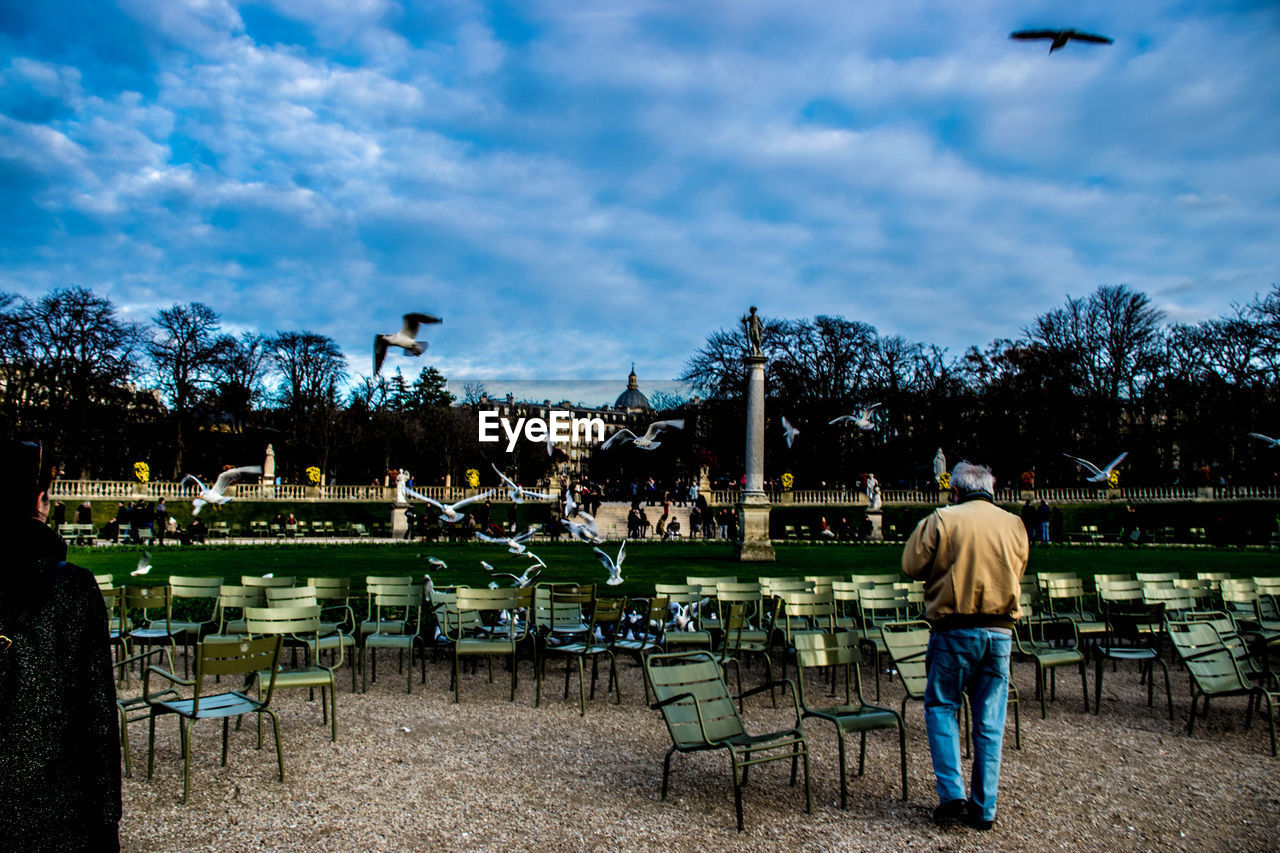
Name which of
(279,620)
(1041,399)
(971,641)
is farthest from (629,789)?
(1041,399)

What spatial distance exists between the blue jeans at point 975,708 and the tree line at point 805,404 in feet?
135

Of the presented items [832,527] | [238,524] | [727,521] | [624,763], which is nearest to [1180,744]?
[624,763]

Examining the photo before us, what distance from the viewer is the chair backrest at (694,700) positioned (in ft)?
18.3

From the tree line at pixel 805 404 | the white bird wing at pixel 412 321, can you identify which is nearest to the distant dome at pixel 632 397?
the tree line at pixel 805 404

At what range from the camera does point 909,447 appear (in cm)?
5731

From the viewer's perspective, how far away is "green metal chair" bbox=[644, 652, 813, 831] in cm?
550

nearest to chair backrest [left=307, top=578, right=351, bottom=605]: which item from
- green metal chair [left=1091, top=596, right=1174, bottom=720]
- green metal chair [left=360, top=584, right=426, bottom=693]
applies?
green metal chair [left=360, top=584, right=426, bottom=693]

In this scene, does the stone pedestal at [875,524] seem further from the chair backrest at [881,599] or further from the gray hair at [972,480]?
the gray hair at [972,480]

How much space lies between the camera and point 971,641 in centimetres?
518

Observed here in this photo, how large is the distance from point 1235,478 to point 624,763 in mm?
52418

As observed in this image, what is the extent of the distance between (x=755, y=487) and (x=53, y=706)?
22.9 meters

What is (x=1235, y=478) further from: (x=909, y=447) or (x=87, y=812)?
(x=87, y=812)

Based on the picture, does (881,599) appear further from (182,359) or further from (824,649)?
(182,359)

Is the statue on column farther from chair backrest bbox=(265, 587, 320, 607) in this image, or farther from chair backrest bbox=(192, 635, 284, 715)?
chair backrest bbox=(192, 635, 284, 715)
